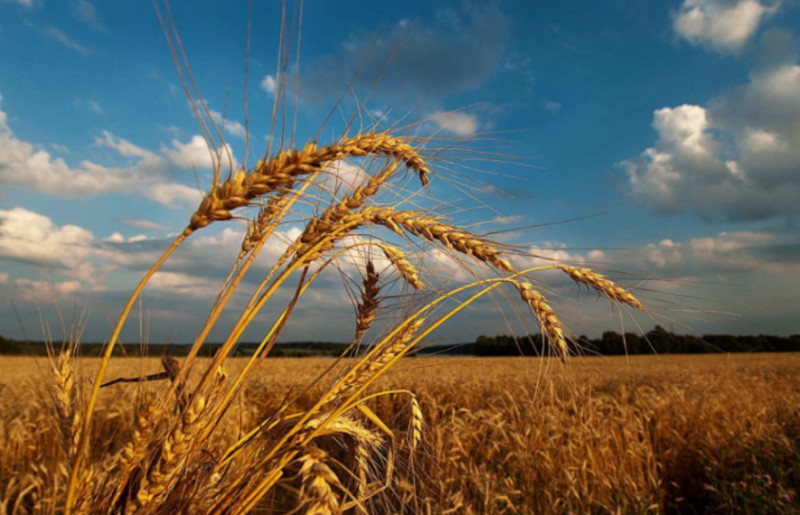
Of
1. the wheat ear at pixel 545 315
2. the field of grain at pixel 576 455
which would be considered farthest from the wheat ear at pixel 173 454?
the field of grain at pixel 576 455

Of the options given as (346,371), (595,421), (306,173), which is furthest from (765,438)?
(306,173)

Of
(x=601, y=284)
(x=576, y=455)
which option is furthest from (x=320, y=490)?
(x=576, y=455)

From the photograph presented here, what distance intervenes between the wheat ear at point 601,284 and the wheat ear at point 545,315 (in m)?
0.17

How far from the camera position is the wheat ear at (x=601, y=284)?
5.80 feet

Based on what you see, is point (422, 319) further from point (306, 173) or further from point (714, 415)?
point (714, 415)

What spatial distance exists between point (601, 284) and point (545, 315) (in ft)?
0.89

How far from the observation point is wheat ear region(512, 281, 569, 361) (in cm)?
169

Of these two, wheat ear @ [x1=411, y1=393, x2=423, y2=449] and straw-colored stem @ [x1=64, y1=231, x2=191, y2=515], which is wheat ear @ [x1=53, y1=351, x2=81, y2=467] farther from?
wheat ear @ [x1=411, y1=393, x2=423, y2=449]

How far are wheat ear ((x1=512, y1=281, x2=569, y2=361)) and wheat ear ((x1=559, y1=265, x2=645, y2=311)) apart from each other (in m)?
0.17

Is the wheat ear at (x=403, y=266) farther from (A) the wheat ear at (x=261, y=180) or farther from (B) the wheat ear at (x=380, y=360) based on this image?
(A) the wheat ear at (x=261, y=180)

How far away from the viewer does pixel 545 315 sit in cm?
170

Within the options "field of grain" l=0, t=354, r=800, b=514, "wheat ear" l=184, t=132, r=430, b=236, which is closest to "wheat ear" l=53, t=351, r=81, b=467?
"wheat ear" l=184, t=132, r=430, b=236

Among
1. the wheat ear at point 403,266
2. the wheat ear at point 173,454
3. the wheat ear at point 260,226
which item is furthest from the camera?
the wheat ear at point 403,266

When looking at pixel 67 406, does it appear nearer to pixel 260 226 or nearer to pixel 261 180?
pixel 260 226
